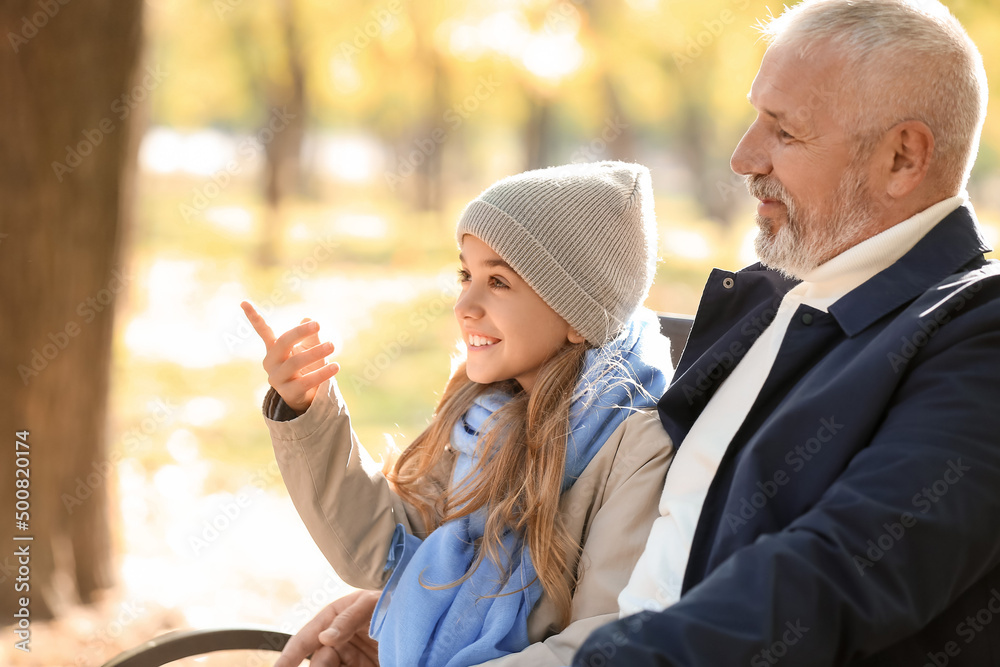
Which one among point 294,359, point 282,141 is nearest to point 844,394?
point 294,359

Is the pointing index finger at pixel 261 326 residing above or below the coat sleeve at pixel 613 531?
above

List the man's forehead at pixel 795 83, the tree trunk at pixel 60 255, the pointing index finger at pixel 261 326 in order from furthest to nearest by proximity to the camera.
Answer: the tree trunk at pixel 60 255
the pointing index finger at pixel 261 326
the man's forehead at pixel 795 83

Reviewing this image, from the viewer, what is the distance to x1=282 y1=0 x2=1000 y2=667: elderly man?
1242mm

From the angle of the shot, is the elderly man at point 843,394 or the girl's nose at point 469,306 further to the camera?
the girl's nose at point 469,306

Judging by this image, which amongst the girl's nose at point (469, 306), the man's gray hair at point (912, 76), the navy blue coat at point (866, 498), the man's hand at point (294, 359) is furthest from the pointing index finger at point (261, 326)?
the man's gray hair at point (912, 76)

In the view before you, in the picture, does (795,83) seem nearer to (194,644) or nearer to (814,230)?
(814,230)

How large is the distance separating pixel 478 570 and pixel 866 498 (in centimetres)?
97

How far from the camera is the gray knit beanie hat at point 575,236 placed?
2.14 m

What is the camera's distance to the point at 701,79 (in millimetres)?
12039

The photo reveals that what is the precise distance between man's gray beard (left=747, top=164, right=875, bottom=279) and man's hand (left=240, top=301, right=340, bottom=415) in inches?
39.7

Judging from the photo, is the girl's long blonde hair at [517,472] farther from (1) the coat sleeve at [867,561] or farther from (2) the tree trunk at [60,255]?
(2) the tree trunk at [60,255]

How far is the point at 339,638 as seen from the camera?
2189 millimetres

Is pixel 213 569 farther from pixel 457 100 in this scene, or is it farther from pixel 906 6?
pixel 457 100

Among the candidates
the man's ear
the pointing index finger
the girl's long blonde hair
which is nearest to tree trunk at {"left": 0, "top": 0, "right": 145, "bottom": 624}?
the pointing index finger
